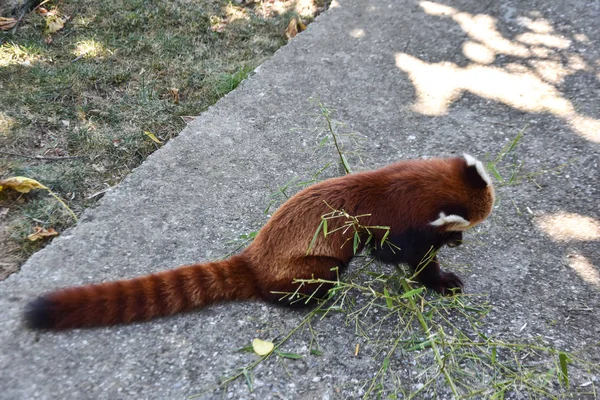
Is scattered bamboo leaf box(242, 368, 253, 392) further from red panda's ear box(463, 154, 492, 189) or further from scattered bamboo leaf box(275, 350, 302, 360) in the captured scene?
red panda's ear box(463, 154, 492, 189)

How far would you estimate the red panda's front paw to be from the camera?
2.40 meters

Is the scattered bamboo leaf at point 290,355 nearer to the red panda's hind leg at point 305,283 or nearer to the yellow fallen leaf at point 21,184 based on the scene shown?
the red panda's hind leg at point 305,283

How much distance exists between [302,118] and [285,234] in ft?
5.07

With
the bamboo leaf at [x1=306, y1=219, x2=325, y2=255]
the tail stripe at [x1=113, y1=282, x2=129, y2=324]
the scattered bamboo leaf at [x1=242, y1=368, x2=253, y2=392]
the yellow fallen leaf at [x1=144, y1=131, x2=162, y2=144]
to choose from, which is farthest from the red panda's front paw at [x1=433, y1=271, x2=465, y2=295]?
the yellow fallen leaf at [x1=144, y1=131, x2=162, y2=144]

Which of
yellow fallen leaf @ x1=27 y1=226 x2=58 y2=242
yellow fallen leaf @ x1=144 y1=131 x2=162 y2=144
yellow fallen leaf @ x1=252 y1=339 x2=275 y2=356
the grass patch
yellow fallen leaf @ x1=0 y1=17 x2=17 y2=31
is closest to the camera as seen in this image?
yellow fallen leaf @ x1=252 y1=339 x2=275 y2=356

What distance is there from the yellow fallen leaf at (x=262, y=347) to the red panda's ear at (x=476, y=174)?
1079 mm

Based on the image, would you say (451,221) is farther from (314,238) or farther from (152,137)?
(152,137)

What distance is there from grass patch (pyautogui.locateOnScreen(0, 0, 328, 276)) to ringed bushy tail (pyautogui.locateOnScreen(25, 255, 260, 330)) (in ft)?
2.87

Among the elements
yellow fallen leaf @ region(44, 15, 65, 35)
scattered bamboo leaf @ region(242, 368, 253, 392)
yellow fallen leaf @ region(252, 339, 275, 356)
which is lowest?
scattered bamboo leaf @ region(242, 368, 253, 392)

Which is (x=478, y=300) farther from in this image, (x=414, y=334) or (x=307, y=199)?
(x=307, y=199)

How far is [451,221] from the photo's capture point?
2.12 meters

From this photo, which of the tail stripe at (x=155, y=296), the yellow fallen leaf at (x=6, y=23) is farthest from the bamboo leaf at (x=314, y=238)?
the yellow fallen leaf at (x=6, y=23)

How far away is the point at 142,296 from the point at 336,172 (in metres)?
1.47

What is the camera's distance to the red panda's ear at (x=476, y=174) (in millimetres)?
2111
